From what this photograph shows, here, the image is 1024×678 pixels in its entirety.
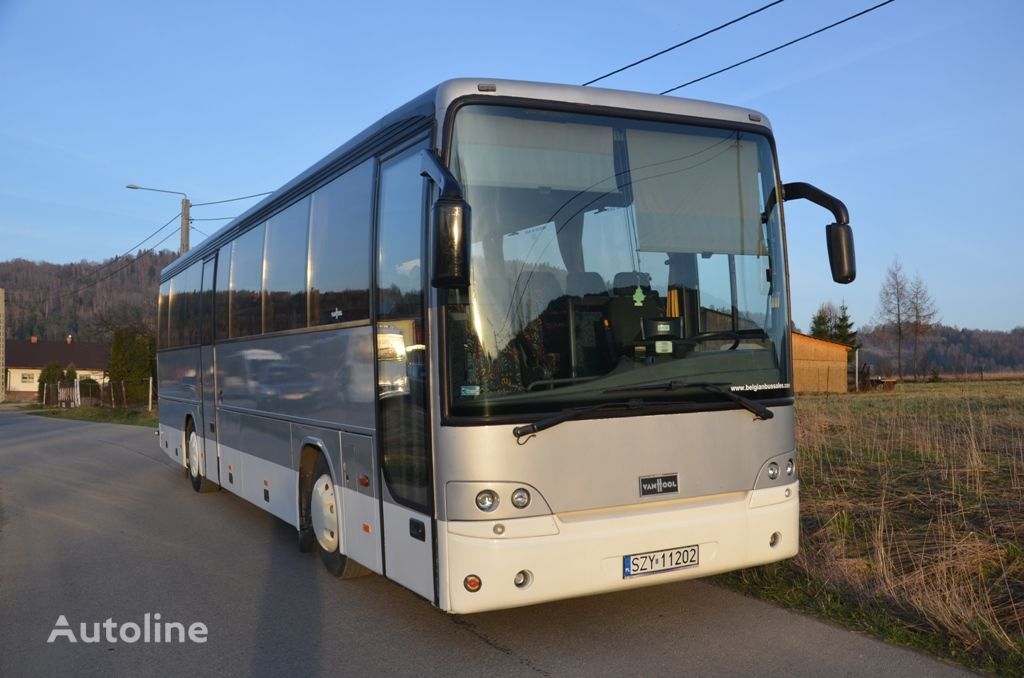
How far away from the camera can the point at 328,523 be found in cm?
727

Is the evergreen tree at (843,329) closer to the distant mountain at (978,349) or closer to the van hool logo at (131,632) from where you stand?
the distant mountain at (978,349)

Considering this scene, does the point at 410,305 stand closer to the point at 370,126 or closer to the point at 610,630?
the point at 370,126

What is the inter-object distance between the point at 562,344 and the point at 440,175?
1.20m

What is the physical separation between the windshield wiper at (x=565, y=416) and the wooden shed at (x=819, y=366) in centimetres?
5016

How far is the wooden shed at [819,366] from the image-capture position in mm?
53875

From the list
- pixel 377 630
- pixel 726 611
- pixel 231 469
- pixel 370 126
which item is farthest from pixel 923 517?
pixel 231 469

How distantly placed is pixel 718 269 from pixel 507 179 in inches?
61.1

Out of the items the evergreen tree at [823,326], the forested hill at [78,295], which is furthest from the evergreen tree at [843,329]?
the forested hill at [78,295]

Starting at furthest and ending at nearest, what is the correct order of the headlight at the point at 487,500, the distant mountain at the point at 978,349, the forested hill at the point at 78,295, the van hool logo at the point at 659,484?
the distant mountain at the point at 978,349 → the forested hill at the point at 78,295 → the van hool logo at the point at 659,484 → the headlight at the point at 487,500

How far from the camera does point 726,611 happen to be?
6.20 meters

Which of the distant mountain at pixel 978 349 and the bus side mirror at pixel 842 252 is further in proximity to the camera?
the distant mountain at pixel 978 349

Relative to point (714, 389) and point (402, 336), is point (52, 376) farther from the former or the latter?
point (714, 389)

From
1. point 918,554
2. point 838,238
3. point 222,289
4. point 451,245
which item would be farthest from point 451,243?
point 222,289

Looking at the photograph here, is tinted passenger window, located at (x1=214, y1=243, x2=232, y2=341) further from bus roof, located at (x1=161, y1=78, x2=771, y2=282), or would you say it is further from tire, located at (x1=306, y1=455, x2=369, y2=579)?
tire, located at (x1=306, y1=455, x2=369, y2=579)
